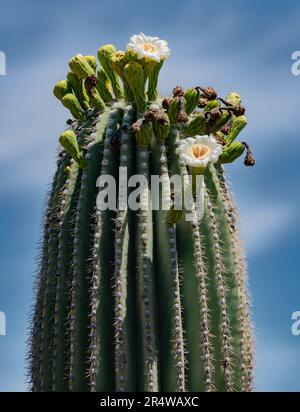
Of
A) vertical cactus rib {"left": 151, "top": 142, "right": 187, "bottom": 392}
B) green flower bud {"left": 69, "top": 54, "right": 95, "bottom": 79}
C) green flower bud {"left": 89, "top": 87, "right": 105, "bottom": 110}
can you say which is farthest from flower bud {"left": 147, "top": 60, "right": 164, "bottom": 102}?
vertical cactus rib {"left": 151, "top": 142, "right": 187, "bottom": 392}

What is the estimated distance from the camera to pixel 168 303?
23.7ft

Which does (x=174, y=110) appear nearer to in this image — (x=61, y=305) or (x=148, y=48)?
(x=148, y=48)

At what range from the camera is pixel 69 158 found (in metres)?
8.06

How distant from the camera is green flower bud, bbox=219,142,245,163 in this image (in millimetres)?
8117

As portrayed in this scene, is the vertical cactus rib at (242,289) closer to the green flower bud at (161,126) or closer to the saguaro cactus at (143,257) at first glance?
the saguaro cactus at (143,257)

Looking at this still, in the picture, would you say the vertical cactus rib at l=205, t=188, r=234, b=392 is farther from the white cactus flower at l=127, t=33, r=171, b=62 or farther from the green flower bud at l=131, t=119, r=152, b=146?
the white cactus flower at l=127, t=33, r=171, b=62

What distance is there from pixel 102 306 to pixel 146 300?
36cm

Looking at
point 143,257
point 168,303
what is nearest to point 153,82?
point 143,257

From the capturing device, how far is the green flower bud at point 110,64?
8312 mm

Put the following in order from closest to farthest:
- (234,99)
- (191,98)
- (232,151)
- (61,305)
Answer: (61,305)
(191,98)
(232,151)
(234,99)

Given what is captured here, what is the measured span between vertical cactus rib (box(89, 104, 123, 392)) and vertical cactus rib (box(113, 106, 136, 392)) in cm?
11

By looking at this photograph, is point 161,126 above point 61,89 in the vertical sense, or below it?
below

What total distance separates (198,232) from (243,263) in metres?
0.59

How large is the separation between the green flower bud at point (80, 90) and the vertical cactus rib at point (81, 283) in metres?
0.94
